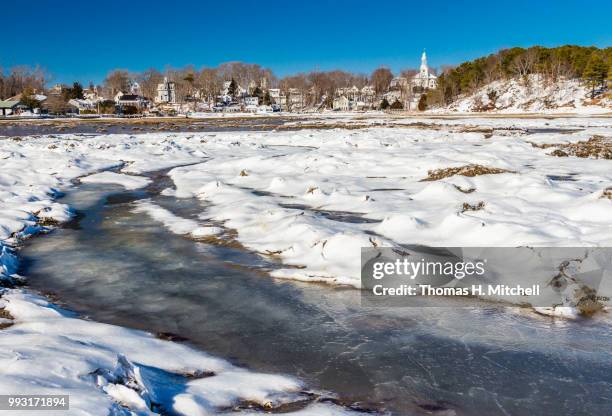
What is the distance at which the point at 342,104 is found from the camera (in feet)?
440

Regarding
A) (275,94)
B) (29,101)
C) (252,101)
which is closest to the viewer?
(29,101)

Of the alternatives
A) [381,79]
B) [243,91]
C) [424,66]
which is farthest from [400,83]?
[243,91]

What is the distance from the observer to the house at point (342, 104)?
133 metres

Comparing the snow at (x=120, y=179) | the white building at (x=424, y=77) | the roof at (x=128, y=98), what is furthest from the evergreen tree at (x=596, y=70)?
the roof at (x=128, y=98)

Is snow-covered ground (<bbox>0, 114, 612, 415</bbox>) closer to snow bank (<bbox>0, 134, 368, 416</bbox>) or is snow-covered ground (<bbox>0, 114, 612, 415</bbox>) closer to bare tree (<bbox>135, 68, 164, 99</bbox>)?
snow bank (<bbox>0, 134, 368, 416</bbox>)

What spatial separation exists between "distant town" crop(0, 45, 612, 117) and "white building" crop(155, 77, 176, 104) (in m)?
0.32

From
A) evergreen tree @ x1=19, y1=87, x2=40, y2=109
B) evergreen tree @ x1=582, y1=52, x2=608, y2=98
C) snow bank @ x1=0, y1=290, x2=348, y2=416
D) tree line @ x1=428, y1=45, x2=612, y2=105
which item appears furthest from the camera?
evergreen tree @ x1=19, y1=87, x2=40, y2=109

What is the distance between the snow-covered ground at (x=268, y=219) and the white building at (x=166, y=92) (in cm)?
14042

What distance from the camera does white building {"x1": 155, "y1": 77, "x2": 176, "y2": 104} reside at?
15838cm

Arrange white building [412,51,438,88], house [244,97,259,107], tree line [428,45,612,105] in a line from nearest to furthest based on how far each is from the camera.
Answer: tree line [428,45,612,105]
house [244,97,259,107]
white building [412,51,438,88]

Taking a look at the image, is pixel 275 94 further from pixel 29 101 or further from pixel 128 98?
pixel 29 101

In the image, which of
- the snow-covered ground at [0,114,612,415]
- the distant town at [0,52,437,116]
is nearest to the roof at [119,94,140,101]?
the distant town at [0,52,437,116]

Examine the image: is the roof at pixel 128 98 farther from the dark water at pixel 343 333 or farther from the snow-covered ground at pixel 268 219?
the dark water at pixel 343 333

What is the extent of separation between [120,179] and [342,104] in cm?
12092
